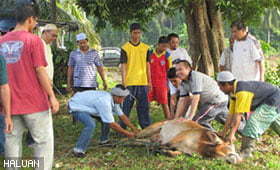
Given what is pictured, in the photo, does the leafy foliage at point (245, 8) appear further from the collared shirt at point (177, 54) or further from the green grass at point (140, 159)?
the green grass at point (140, 159)

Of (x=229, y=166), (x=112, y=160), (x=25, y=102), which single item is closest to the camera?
(x=25, y=102)

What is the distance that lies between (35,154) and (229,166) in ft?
7.70

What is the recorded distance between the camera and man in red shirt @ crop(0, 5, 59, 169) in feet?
12.0

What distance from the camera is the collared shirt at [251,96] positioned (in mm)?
5023

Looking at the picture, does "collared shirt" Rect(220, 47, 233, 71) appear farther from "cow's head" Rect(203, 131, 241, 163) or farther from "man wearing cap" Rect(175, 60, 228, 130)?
"cow's head" Rect(203, 131, 241, 163)

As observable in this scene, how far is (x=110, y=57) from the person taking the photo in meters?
22.8

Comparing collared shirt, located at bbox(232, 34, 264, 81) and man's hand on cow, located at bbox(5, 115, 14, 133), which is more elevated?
collared shirt, located at bbox(232, 34, 264, 81)

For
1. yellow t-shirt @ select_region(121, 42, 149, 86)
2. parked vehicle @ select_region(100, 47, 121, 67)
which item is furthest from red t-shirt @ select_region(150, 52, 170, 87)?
parked vehicle @ select_region(100, 47, 121, 67)

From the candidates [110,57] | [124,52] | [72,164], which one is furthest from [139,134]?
[110,57]

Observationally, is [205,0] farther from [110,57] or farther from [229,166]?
[110,57]

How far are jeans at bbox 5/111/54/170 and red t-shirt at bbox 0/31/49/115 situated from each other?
0.08 m

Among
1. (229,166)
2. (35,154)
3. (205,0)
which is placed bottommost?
(229,166)

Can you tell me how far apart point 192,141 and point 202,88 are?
3.16 feet

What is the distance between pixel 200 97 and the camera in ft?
19.7
